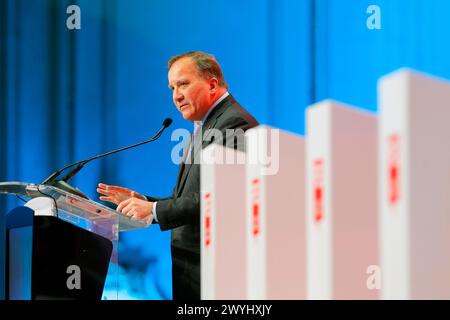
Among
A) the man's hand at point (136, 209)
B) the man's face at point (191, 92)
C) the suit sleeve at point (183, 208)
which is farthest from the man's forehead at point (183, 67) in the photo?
→ the man's hand at point (136, 209)

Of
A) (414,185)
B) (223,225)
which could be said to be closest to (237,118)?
(223,225)

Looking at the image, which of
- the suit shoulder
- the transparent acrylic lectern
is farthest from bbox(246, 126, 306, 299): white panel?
the suit shoulder

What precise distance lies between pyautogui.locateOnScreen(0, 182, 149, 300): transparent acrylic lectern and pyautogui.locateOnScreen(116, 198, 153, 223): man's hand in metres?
0.07

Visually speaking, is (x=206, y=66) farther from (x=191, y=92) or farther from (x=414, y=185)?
(x=414, y=185)

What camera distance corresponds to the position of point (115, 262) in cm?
202

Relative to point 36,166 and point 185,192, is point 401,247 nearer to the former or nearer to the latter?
point 185,192

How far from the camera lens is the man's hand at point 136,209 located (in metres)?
2.10

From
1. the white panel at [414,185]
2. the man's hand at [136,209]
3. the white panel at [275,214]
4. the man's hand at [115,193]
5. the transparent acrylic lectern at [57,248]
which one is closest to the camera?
the white panel at [414,185]

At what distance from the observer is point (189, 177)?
2461mm

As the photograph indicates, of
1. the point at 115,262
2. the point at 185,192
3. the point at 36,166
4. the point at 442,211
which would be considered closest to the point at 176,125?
the point at 36,166

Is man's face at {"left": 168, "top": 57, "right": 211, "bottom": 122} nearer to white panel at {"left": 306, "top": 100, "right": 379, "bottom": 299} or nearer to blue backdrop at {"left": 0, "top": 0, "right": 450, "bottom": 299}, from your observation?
blue backdrop at {"left": 0, "top": 0, "right": 450, "bottom": 299}

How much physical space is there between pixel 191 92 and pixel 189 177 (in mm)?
373

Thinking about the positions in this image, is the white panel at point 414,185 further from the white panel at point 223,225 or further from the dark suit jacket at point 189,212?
the dark suit jacket at point 189,212

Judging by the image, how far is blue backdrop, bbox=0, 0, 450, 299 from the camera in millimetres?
3514
